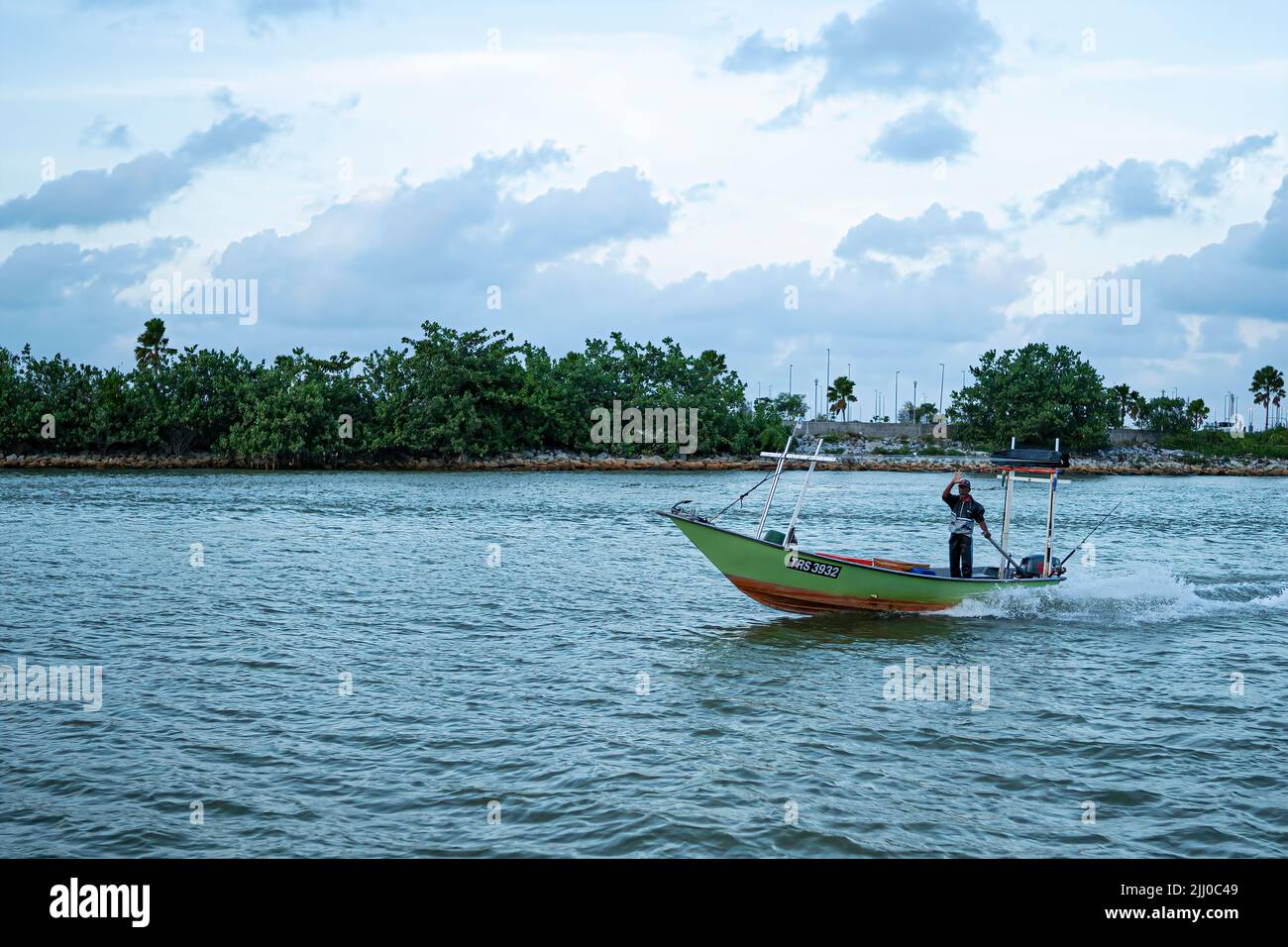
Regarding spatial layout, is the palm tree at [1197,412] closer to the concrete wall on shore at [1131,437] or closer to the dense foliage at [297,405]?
the concrete wall on shore at [1131,437]

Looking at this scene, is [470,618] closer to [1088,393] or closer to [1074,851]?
[1074,851]

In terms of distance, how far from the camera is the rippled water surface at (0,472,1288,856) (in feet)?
31.3

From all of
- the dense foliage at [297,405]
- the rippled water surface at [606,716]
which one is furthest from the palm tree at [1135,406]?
the rippled water surface at [606,716]

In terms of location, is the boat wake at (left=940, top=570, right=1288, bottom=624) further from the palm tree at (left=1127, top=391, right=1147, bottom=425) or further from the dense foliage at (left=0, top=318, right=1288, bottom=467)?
the palm tree at (left=1127, top=391, right=1147, bottom=425)

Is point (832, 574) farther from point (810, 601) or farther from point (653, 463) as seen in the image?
point (653, 463)

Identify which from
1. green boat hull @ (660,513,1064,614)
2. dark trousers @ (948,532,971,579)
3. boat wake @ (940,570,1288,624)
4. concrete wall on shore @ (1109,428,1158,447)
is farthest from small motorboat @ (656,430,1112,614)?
concrete wall on shore @ (1109,428,1158,447)

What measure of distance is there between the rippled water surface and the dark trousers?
0.84 m

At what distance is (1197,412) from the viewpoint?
155500 mm

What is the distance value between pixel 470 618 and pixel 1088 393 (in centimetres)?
11235

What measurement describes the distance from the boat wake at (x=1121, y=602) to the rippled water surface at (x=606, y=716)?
3.3 inches

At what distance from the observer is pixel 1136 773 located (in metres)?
11.1
